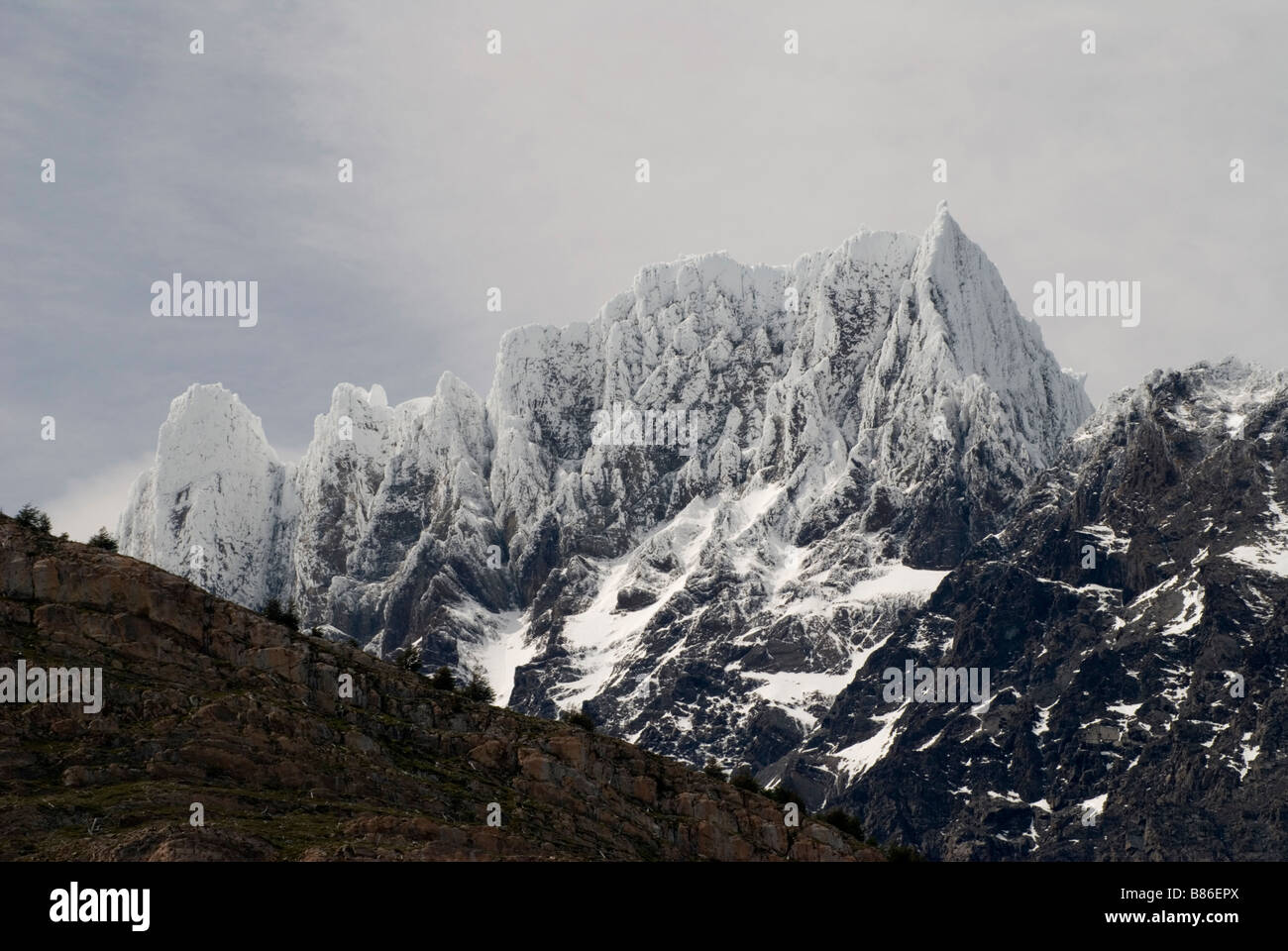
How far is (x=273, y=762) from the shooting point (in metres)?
113

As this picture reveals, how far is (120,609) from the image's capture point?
123 metres

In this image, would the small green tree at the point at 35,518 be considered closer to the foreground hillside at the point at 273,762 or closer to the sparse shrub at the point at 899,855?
the foreground hillside at the point at 273,762

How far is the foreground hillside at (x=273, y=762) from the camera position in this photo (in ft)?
324

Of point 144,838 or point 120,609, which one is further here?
point 120,609

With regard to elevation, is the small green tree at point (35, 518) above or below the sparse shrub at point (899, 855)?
above

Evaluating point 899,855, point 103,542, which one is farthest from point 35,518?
point 899,855

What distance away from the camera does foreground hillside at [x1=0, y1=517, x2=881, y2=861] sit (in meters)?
98.8

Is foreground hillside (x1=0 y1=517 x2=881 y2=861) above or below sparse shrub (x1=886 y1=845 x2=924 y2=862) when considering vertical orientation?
above

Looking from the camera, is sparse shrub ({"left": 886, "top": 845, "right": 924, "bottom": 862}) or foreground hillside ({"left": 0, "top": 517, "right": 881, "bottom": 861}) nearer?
foreground hillside ({"left": 0, "top": 517, "right": 881, "bottom": 861})

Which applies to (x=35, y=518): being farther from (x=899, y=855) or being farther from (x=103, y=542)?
(x=899, y=855)

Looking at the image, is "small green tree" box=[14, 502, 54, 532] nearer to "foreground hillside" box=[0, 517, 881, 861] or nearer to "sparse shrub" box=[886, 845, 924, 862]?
"foreground hillside" box=[0, 517, 881, 861]
